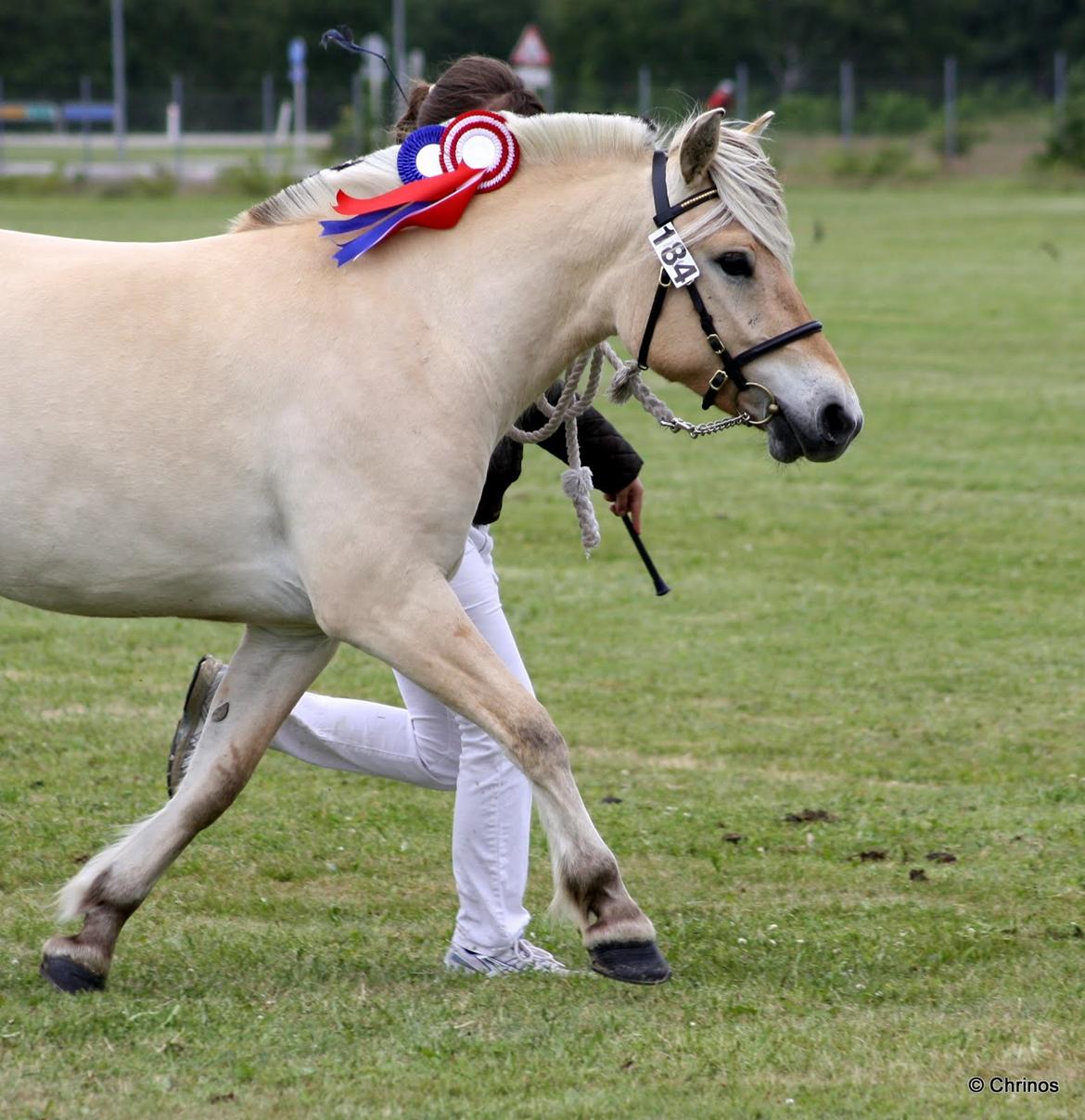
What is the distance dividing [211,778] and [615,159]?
1.96 metres

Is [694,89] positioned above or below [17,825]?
above

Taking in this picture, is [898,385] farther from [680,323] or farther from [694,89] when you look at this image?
[694,89]

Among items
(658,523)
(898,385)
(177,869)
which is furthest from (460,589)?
(898,385)

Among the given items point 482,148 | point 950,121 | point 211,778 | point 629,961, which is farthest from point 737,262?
point 950,121

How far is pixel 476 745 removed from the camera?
517 cm

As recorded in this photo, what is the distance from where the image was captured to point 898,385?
16438 mm

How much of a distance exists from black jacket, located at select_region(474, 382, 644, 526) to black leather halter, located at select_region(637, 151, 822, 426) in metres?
0.73

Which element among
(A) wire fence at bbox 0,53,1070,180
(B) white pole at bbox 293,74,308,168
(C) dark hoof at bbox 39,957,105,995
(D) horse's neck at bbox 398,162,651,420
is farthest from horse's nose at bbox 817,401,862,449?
(B) white pole at bbox 293,74,308,168

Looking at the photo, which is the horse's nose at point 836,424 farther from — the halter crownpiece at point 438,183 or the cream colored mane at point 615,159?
the halter crownpiece at point 438,183

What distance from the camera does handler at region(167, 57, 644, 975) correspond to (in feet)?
16.7

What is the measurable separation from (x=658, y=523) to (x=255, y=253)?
7.00m

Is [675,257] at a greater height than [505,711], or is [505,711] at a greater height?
[675,257]

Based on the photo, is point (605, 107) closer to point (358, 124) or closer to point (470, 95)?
point (358, 124)

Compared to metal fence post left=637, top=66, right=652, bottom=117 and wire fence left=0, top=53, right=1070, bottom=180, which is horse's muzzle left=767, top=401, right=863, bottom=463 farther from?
metal fence post left=637, top=66, right=652, bottom=117
